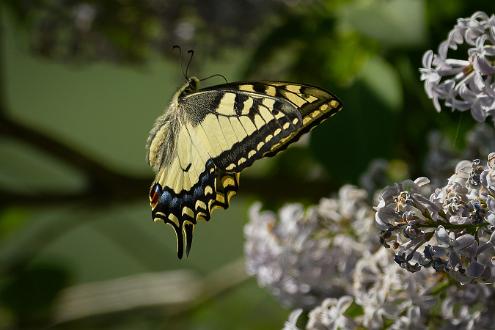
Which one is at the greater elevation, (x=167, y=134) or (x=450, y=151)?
(x=167, y=134)

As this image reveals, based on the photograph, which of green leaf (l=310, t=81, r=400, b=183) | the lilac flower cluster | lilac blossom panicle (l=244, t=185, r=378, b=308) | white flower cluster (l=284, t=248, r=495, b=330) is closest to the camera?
the lilac flower cluster

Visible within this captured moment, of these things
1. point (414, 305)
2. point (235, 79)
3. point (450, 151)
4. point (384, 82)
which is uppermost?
point (235, 79)

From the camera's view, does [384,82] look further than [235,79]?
No

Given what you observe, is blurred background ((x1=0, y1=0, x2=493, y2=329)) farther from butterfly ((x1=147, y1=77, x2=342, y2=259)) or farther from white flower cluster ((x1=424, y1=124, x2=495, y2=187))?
butterfly ((x1=147, y1=77, x2=342, y2=259))

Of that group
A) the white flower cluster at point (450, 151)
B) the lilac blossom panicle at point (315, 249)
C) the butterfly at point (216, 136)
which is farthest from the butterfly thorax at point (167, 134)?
the white flower cluster at point (450, 151)

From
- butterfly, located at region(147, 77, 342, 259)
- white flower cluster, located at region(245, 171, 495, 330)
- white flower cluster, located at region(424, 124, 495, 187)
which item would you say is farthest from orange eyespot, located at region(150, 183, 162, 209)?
white flower cluster, located at region(424, 124, 495, 187)

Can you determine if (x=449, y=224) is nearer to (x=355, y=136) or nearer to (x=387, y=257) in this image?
(x=387, y=257)

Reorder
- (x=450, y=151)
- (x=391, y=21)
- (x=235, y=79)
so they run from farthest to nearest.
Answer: (x=235, y=79), (x=391, y=21), (x=450, y=151)

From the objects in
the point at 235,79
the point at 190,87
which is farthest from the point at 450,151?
the point at 235,79
